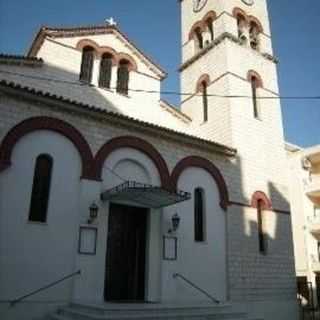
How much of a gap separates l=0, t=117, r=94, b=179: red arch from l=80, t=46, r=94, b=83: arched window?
149 inches

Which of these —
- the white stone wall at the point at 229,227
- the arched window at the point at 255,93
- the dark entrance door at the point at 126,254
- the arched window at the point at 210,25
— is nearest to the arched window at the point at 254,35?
the arched window at the point at 210,25

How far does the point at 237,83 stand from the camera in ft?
58.7

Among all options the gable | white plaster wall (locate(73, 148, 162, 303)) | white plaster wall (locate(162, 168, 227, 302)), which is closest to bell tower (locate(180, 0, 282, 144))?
the gable

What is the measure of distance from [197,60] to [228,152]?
6220 mm

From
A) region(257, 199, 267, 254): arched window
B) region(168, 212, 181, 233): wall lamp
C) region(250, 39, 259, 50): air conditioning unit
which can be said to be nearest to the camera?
region(168, 212, 181, 233): wall lamp

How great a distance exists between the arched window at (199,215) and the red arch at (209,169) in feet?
2.68

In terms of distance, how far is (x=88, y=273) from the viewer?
11438mm

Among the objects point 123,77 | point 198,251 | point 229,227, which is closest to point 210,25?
point 123,77

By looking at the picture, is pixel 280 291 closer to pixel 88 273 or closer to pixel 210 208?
pixel 210 208

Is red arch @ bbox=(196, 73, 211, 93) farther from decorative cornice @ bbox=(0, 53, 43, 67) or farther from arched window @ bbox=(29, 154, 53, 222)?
arched window @ bbox=(29, 154, 53, 222)

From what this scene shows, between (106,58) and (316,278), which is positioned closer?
(106,58)

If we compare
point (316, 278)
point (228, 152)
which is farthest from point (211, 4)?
point (316, 278)

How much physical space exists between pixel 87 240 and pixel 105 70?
24.3 feet

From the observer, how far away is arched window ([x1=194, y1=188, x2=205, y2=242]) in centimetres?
1429
